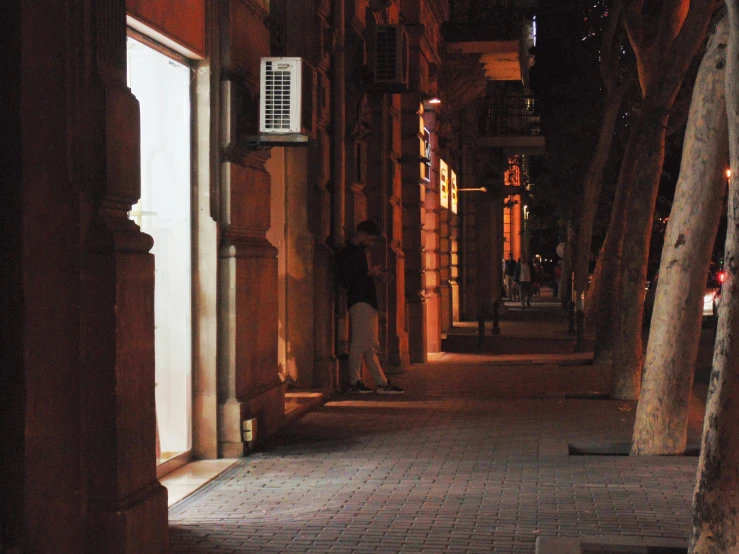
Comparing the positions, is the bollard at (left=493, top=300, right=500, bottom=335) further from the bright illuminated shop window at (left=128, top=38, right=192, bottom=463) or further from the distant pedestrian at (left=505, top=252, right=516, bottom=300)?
the distant pedestrian at (left=505, top=252, right=516, bottom=300)

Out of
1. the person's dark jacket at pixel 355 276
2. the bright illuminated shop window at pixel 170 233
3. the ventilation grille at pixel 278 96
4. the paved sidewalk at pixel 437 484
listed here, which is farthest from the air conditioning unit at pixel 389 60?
the bright illuminated shop window at pixel 170 233

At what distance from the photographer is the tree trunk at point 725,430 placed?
5848 mm

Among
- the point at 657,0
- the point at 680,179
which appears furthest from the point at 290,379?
the point at 657,0

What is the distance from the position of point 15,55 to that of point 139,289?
4.80 feet

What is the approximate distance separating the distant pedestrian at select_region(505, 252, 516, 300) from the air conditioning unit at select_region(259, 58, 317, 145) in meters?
35.1

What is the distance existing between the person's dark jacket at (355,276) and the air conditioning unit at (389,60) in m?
2.69

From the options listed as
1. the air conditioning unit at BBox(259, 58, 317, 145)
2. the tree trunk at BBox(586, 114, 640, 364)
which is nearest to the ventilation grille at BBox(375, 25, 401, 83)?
the tree trunk at BBox(586, 114, 640, 364)

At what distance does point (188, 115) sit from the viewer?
9.55 metres

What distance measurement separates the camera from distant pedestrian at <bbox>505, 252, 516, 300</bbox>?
4650cm

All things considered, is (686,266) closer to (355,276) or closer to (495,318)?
(355,276)

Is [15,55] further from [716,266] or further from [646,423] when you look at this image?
[716,266]

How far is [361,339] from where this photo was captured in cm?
1390

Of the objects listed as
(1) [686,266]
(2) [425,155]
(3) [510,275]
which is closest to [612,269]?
(2) [425,155]

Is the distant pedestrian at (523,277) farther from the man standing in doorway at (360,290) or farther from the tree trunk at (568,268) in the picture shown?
the man standing in doorway at (360,290)
